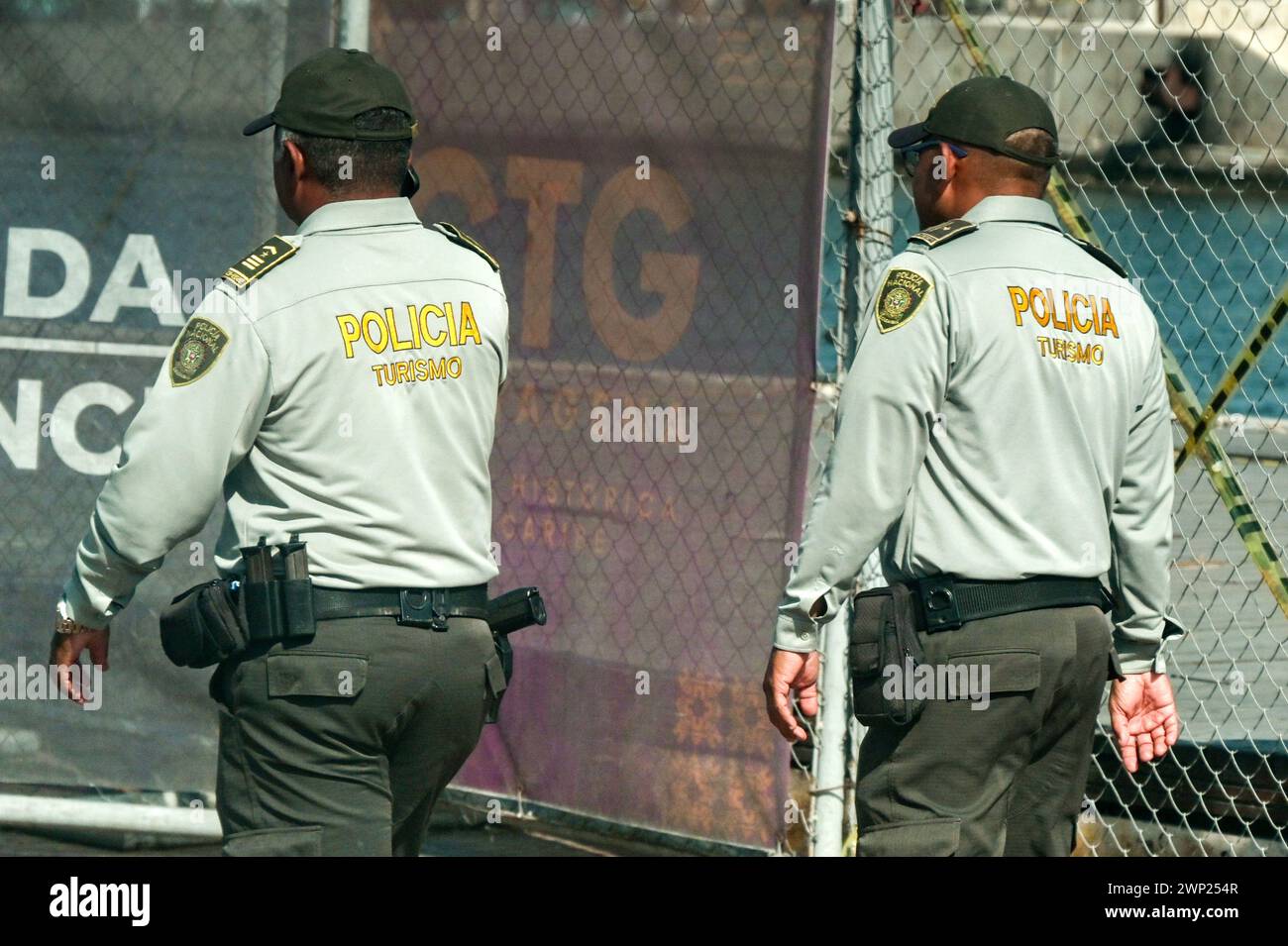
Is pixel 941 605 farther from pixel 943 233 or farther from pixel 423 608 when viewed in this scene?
pixel 423 608

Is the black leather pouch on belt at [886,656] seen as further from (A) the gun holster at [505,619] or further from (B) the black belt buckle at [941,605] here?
(A) the gun holster at [505,619]

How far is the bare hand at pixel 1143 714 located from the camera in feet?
11.8

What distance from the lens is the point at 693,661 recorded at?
197 inches

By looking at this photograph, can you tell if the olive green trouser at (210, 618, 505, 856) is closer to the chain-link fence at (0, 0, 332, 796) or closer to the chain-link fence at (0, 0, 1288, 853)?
the chain-link fence at (0, 0, 1288, 853)

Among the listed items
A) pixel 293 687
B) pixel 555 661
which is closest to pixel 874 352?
pixel 293 687

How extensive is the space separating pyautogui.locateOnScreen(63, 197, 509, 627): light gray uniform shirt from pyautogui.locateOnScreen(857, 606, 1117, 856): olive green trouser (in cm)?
86

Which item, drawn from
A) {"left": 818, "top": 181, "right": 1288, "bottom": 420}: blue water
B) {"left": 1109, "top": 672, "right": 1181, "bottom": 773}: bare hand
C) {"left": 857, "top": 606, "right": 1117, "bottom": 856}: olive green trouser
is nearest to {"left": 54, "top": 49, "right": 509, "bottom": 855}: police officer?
{"left": 857, "top": 606, "right": 1117, "bottom": 856}: olive green trouser

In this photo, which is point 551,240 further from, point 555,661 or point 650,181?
point 555,661

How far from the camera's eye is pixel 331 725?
10.2 feet

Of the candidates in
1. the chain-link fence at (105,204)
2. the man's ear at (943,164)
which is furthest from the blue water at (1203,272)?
the man's ear at (943,164)

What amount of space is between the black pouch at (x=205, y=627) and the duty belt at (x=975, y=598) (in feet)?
4.08
